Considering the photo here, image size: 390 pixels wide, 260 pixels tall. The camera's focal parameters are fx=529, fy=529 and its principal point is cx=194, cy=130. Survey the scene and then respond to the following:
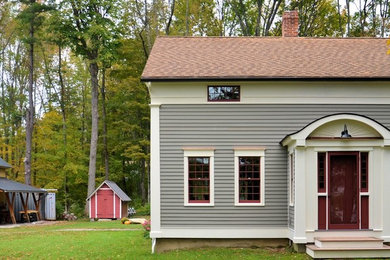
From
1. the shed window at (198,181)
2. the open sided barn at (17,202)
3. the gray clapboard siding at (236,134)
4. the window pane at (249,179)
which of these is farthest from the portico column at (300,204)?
the open sided barn at (17,202)

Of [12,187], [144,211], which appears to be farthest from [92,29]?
[144,211]

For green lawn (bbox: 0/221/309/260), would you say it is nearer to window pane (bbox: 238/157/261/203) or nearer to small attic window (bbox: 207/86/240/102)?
window pane (bbox: 238/157/261/203)

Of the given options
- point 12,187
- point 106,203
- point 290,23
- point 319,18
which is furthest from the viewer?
point 319,18

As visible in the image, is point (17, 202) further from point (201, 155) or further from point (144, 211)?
point (201, 155)

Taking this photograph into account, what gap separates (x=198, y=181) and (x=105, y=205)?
15.5 metres

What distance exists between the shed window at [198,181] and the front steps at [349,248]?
131 inches

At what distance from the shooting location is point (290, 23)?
19.0m

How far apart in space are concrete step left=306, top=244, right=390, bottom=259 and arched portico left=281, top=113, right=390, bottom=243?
2.61 feet

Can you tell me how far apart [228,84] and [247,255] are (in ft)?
16.0

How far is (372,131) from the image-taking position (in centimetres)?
1432

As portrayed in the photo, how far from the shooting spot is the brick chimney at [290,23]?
61.9 ft

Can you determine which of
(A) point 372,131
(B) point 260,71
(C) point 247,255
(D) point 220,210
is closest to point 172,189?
(D) point 220,210

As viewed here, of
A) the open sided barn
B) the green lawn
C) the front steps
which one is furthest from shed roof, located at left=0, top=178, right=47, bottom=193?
the front steps

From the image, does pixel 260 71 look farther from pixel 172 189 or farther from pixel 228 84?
pixel 172 189
